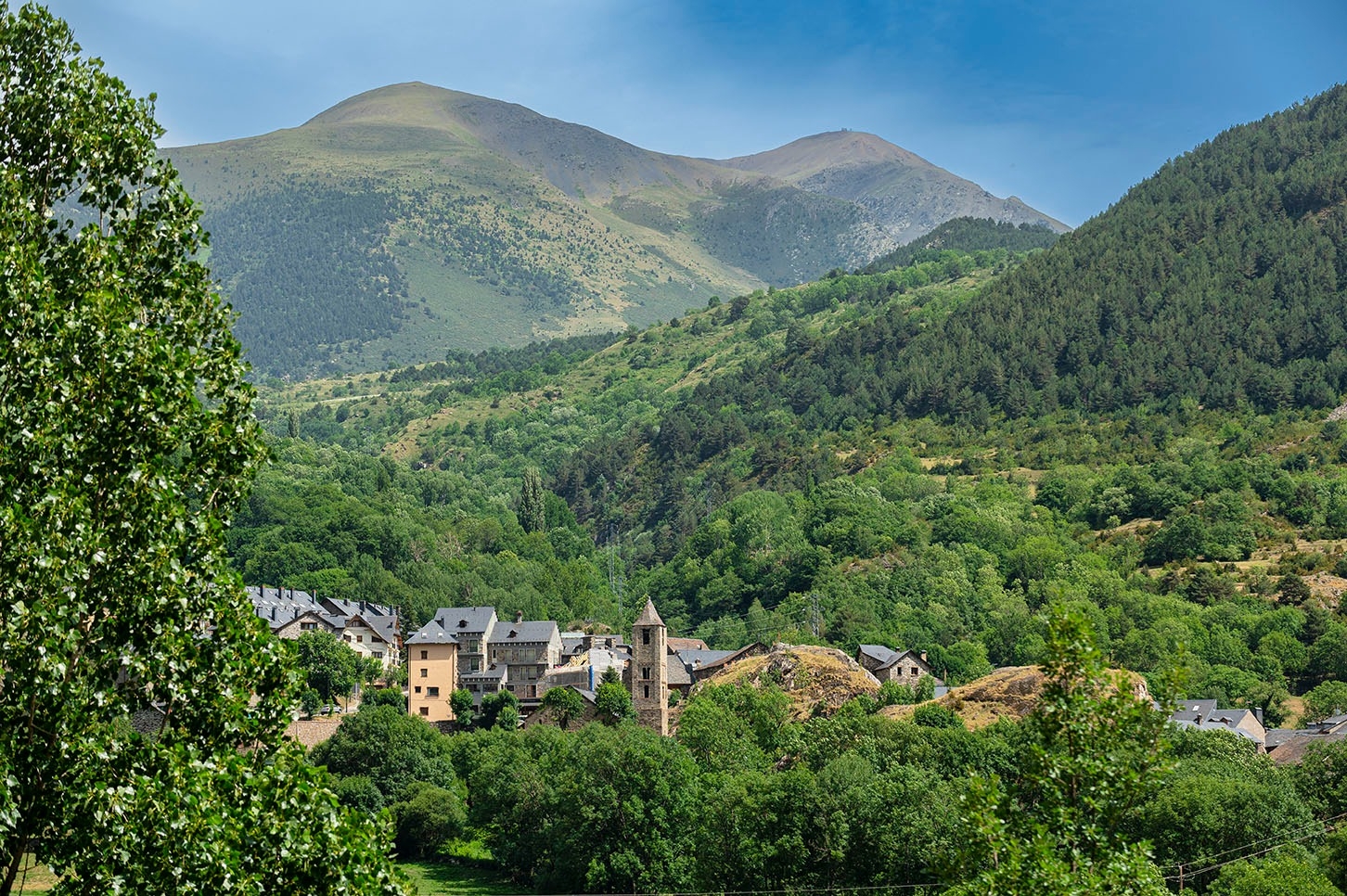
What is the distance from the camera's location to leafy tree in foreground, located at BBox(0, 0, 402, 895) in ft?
54.3

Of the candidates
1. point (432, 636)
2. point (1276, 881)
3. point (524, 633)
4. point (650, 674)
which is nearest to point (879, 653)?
point (650, 674)

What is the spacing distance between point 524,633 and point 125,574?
113m

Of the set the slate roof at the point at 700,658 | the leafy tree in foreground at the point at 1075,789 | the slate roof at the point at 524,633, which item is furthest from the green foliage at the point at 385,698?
the leafy tree in foreground at the point at 1075,789

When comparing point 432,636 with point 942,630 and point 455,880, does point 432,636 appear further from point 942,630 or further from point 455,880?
point 942,630

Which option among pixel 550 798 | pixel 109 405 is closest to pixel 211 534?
pixel 109 405

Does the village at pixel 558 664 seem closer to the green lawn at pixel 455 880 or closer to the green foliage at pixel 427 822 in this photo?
the green foliage at pixel 427 822

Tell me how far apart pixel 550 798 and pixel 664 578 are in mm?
94500

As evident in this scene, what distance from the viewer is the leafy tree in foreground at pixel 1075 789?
23.9 meters

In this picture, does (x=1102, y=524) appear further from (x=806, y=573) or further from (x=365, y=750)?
(x=365, y=750)

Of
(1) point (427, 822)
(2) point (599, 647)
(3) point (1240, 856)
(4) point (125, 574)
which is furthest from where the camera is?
(2) point (599, 647)

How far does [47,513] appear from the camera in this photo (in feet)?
55.3

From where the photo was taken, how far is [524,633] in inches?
5089

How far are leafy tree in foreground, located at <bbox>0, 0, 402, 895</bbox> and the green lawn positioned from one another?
61.8 m

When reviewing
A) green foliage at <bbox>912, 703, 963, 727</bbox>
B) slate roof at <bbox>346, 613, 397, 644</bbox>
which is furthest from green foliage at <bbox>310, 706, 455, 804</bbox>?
slate roof at <bbox>346, 613, 397, 644</bbox>
